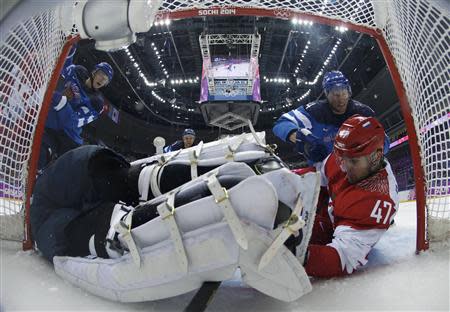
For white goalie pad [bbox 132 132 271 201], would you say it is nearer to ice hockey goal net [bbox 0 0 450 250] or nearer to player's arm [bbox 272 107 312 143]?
ice hockey goal net [bbox 0 0 450 250]

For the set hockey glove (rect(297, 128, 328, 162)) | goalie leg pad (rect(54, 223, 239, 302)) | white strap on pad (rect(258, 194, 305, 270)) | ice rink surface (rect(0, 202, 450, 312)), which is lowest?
ice rink surface (rect(0, 202, 450, 312))

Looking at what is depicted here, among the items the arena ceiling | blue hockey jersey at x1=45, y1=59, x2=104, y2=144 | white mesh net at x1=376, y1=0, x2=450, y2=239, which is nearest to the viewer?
white mesh net at x1=376, y1=0, x2=450, y2=239

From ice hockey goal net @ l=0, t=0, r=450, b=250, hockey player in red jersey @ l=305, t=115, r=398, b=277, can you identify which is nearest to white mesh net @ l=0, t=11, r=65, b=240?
ice hockey goal net @ l=0, t=0, r=450, b=250

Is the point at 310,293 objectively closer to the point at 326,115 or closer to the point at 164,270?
the point at 164,270

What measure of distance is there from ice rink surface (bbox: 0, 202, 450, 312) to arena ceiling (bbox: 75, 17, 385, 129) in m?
9.00

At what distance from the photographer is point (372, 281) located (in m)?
1.12

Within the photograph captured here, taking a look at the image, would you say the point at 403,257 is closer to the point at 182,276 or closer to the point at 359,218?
the point at 359,218

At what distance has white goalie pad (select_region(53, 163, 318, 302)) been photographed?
36.5 inches

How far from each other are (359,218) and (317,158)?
666 millimetres

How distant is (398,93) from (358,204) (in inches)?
19.3

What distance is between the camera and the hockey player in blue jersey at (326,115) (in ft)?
6.79

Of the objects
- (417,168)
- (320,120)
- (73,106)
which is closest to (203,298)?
(417,168)

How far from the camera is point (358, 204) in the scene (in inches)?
50.9

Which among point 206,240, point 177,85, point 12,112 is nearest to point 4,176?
point 12,112
